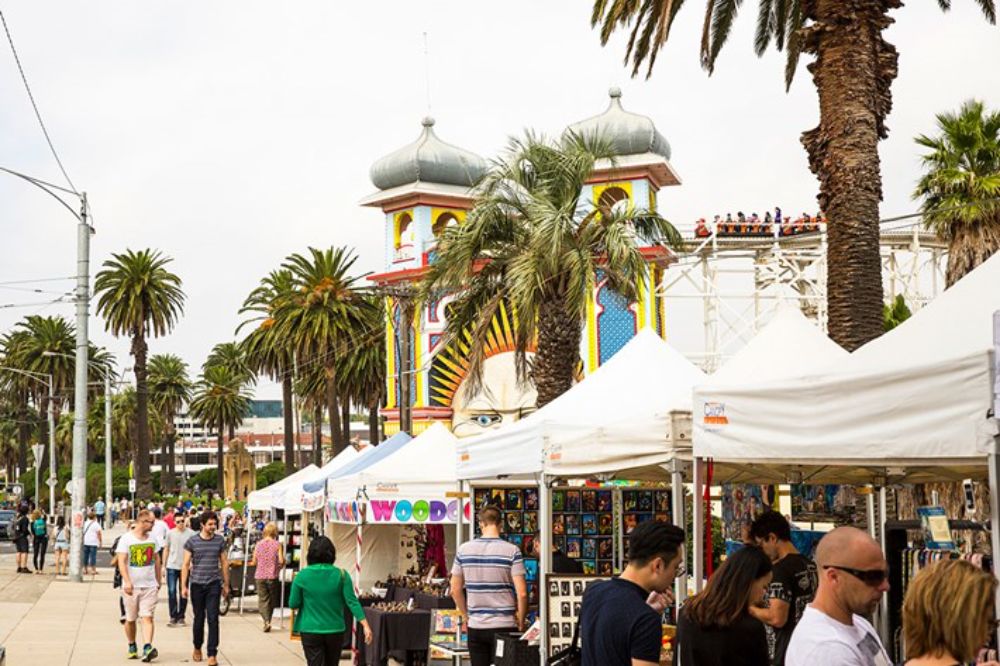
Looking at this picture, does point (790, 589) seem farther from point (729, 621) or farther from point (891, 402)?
point (729, 621)

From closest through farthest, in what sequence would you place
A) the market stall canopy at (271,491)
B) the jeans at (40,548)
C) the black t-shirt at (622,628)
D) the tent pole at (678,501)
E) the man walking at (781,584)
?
the black t-shirt at (622,628) → the man walking at (781,584) → the tent pole at (678,501) → the market stall canopy at (271,491) → the jeans at (40,548)

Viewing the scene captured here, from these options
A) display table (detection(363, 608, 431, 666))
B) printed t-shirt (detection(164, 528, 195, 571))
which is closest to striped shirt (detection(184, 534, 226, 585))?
display table (detection(363, 608, 431, 666))

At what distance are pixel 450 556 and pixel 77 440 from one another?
18030mm

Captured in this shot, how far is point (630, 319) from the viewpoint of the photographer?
5434 cm

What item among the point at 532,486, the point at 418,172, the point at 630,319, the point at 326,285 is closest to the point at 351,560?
the point at 532,486

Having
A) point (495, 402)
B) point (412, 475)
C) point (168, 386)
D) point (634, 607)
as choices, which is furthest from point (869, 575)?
point (168, 386)

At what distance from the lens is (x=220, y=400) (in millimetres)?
108188

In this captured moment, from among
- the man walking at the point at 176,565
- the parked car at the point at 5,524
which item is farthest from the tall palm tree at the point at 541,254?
the parked car at the point at 5,524

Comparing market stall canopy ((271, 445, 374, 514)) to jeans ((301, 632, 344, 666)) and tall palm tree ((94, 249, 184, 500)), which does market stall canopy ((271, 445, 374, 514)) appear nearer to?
jeans ((301, 632, 344, 666))

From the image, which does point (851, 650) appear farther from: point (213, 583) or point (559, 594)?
point (213, 583)

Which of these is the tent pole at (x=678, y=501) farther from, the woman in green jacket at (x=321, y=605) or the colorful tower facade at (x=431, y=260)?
the colorful tower facade at (x=431, y=260)

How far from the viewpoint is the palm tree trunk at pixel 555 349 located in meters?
23.2

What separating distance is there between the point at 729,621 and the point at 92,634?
59.7ft

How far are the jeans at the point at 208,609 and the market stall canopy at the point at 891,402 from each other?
33.4 feet
